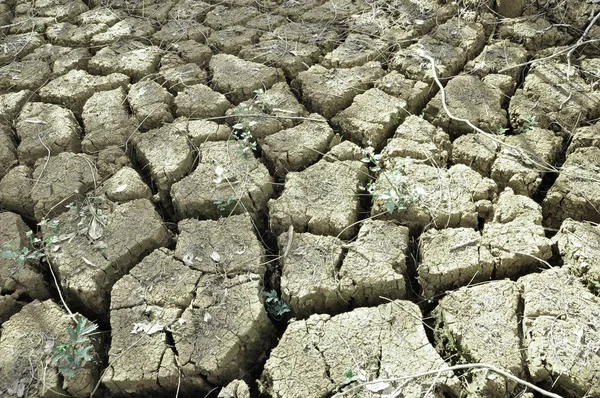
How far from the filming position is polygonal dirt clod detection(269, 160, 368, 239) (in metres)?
2.48

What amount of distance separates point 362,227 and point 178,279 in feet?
2.80

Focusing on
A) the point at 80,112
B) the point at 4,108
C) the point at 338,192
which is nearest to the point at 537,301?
the point at 338,192

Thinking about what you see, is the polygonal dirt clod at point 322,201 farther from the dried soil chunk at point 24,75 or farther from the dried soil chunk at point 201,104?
the dried soil chunk at point 24,75

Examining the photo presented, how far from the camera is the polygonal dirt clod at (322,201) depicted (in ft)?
8.13

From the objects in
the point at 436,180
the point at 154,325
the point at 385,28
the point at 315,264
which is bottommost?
the point at 154,325

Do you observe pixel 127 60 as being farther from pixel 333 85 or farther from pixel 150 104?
pixel 333 85

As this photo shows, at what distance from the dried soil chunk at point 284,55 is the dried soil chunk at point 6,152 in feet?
4.85

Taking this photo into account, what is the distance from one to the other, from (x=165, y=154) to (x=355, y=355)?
149 cm

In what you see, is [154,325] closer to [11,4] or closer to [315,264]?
[315,264]

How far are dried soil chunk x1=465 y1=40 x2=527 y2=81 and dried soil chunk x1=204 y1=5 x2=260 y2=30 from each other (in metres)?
1.60

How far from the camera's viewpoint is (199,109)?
3.07 m

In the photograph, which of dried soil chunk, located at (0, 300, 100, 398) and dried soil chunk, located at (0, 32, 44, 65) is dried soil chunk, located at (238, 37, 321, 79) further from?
dried soil chunk, located at (0, 300, 100, 398)

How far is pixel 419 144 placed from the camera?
9.11 ft

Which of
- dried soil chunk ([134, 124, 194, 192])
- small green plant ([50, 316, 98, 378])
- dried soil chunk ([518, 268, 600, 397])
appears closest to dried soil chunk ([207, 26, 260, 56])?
dried soil chunk ([134, 124, 194, 192])
